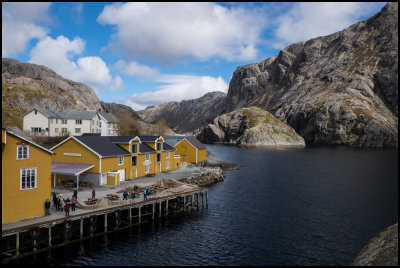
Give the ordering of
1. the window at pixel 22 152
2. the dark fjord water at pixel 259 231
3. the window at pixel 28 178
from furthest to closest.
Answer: the window at pixel 28 178
the window at pixel 22 152
the dark fjord water at pixel 259 231

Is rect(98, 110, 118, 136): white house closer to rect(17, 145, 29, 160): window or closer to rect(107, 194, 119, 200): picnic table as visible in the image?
rect(107, 194, 119, 200): picnic table

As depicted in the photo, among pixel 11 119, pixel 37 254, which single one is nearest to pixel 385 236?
pixel 37 254

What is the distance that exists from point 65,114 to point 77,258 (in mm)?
90480

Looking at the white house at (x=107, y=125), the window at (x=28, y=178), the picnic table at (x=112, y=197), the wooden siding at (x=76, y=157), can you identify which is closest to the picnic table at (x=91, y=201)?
the picnic table at (x=112, y=197)

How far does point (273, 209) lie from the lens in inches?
2008

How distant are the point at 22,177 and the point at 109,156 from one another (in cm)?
1878

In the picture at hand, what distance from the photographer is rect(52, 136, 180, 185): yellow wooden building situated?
166 feet

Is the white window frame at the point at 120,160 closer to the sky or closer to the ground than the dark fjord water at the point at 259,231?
closer to the sky

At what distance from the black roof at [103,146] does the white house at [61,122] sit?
56183 millimetres

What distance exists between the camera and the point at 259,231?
40.3 metres

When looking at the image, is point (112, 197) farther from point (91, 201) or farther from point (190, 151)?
point (190, 151)

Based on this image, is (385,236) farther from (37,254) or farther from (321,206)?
(37,254)

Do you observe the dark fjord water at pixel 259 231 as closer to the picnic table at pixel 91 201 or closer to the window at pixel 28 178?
the picnic table at pixel 91 201

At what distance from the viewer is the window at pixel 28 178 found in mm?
33006
